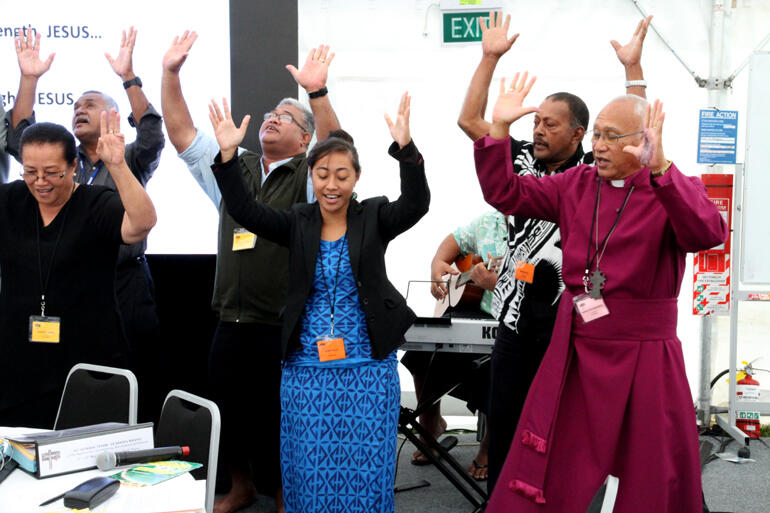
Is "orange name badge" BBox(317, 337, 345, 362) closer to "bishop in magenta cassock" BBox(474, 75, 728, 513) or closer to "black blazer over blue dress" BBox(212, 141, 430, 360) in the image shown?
"black blazer over blue dress" BBox(212, 141, 430, 360)

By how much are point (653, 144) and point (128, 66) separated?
2137 mm

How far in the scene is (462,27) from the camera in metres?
4.39

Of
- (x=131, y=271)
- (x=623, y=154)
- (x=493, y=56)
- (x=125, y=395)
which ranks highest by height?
(x=493, y=56)

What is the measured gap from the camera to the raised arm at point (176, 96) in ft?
9.01

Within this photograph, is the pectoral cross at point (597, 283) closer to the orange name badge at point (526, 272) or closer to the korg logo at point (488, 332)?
the orange name badge at point (526, 272)

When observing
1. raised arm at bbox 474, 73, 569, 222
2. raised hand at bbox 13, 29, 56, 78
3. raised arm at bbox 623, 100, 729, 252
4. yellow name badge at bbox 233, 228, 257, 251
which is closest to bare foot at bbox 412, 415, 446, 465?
yellow name badge at bbox 233, 228, 257, 251

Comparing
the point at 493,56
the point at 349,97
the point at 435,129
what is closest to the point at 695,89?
the point at 435,129

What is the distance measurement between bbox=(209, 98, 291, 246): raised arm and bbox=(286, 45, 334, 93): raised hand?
1.33ft

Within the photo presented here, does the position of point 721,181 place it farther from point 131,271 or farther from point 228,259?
point 131,271

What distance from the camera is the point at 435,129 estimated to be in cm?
455

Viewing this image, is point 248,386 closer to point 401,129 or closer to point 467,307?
point 467,307

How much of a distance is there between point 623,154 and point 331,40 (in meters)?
2.96

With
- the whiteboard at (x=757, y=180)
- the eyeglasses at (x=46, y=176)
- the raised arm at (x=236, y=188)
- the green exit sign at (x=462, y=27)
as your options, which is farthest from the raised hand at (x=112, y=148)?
the whiteboard at (x=757, y=180)

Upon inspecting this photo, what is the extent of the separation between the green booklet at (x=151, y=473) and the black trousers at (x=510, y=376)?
3.89 feet
